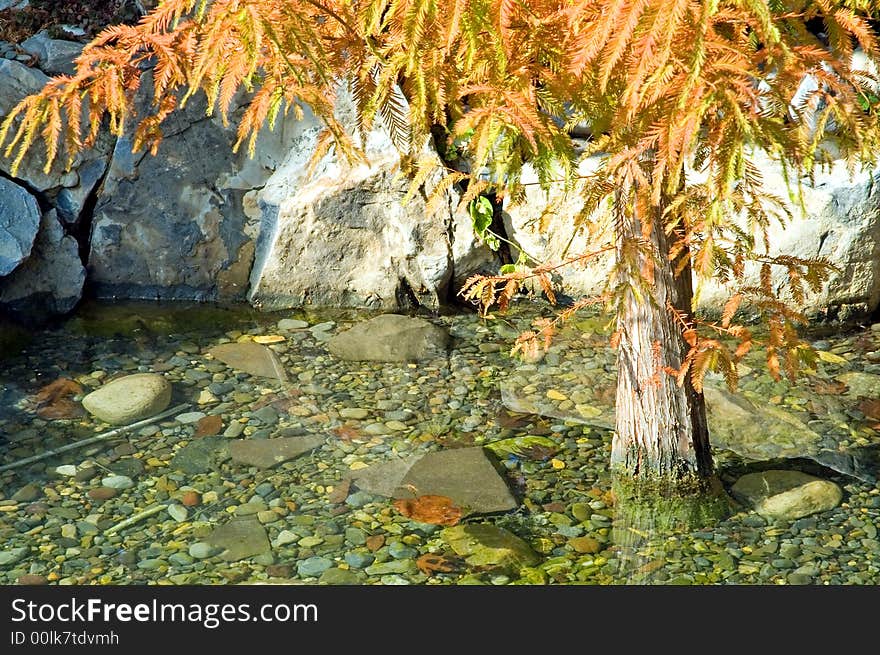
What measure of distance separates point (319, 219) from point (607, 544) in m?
2.99

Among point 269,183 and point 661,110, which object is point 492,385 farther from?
point 661,110

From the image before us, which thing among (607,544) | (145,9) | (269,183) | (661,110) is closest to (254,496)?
(607,544)

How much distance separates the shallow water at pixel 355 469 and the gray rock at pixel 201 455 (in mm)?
11

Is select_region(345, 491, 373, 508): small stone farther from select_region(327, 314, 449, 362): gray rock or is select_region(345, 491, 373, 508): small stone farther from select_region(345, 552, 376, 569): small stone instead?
select_region(327, 314, 449, 362): gray rock

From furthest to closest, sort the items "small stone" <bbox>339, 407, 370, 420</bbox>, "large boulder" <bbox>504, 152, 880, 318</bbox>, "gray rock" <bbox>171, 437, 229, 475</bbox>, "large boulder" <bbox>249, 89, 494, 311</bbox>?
1. "large boulder" <bbox>249, 89, 494, 311</bbox>
2. "large boulder" <bbox>504, 152, 880, 318</bbox>
3. "small stone" <bbox>339, 407, 370, 420</bbox>
4. "gray rock" <bbox>171, 437, 229, 475</bbox>

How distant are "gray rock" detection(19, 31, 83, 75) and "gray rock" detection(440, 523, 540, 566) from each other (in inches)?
158

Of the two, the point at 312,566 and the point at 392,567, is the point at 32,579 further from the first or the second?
the point at 392,567

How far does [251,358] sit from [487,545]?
6.82 ft

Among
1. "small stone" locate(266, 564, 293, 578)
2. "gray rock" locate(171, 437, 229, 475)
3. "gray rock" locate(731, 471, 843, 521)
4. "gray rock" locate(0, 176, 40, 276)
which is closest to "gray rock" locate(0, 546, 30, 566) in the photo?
"gray rock" locate(171, 437, 229, 475)

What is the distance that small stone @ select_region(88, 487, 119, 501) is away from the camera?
154 inches

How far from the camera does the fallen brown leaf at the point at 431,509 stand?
12.3ft

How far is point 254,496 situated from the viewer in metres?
3.93

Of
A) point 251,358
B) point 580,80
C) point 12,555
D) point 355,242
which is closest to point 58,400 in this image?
point 251,358

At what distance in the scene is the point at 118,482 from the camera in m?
4.02
